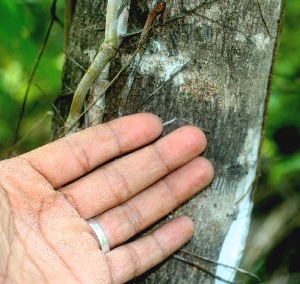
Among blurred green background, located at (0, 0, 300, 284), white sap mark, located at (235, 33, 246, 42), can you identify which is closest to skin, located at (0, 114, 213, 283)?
white sap mark, located at (235, 33, 246, 42)

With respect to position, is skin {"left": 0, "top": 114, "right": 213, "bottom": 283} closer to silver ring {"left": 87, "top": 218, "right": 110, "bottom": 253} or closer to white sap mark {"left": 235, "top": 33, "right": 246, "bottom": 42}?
silver ring {"left": 87, "top": 218, "right": 110, "bottom": 253}

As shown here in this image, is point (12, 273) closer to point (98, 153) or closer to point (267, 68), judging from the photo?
point (98, 153)

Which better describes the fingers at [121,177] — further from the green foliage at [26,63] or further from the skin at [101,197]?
the green foliage at [26,63]

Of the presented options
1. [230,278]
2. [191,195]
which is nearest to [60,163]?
[191,195]

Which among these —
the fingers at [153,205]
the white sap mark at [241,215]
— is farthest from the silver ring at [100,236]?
the white sap mark at [241,215]

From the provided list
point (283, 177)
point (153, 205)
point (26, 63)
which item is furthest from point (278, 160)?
point (26, 63)

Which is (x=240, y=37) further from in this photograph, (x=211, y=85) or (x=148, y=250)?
(x=148, y=250)
